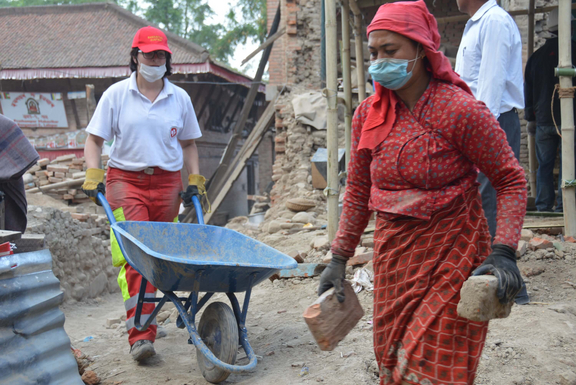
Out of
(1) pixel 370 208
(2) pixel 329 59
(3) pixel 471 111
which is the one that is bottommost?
(1) pixel 370 208

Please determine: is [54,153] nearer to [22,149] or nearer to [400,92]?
[22,149]

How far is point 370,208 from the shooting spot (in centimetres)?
195

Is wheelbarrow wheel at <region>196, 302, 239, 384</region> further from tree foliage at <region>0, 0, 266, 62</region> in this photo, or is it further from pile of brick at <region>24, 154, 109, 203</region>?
tree foliage at <region>0, 0, 266, 62</region>

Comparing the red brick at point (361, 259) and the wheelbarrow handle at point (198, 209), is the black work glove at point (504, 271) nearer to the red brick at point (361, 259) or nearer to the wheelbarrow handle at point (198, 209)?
the wheelbarrow handle at point (198, 209)

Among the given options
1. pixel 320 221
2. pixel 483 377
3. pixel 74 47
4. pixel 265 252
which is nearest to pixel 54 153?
pixel 74 47

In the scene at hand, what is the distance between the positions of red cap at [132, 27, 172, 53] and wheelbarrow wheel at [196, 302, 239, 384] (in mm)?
1735

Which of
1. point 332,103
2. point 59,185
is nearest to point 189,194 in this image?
point 332,103

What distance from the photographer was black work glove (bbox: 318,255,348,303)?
2.03m

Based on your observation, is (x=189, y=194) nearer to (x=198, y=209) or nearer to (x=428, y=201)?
(x=198, y=209)

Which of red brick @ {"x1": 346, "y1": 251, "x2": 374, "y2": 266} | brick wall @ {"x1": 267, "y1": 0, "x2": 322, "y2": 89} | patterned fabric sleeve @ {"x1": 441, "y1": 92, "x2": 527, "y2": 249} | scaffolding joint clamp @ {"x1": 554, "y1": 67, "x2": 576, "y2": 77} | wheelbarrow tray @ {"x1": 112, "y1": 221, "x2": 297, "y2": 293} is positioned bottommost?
red brick @ {"x1": 346, "y1": 251, "x2": 374, "y2": 266}

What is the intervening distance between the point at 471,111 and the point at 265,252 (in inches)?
76.3

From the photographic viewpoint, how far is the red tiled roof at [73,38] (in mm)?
14891

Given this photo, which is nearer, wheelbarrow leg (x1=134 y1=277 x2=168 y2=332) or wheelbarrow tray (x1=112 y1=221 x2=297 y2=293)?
wheelbarrow tray (x1=112 y1=221 x2=297 y2=293)

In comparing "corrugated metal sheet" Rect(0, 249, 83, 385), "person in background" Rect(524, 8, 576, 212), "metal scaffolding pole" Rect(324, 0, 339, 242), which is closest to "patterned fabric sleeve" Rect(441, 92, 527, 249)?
"corrugated metal sheet" Rect(0, 249, 83, 385)
